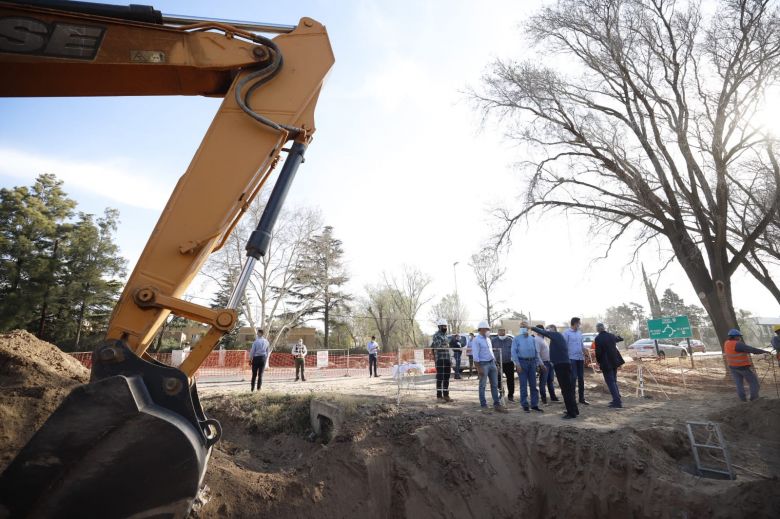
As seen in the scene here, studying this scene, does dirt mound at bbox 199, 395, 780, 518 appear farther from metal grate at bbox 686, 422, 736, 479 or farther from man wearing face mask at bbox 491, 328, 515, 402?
man wearing face mask at bbox 491, 328, 515, 402

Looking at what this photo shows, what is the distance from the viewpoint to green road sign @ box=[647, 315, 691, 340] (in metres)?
16.8

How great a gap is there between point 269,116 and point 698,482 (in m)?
7.05

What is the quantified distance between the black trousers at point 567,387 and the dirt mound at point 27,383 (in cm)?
821

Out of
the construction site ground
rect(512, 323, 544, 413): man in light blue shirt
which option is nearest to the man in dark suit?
the construction site ground

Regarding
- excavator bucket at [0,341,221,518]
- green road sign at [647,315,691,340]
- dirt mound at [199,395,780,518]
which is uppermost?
green road sign at [647,315,691,340]

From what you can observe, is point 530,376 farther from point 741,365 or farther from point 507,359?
point 741,365

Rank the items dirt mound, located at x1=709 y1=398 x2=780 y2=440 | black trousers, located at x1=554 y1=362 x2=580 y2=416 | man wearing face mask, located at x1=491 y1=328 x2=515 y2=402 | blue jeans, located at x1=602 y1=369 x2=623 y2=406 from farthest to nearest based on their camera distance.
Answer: man wearing face mask, located at x1=491 y1=328 x2=515 y2=402 → blue jeans, located at x1=602 y1=369 x2=623 y2=406 → black trousers, located at x1=554 y1=362 x2=580 y2=416 → dirt mound, located at x1=709 y1=398 x2=780 y2=440

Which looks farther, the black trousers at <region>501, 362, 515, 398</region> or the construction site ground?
the black trousers at <region>501, 362, 515, 398</region>

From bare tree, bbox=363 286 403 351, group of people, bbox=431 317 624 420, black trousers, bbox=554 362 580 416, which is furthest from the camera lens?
bare tree, bbox=363 286 403 351

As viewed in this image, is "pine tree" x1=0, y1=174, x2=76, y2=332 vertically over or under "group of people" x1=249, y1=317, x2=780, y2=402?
over

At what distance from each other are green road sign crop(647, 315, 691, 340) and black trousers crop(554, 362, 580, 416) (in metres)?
12.7

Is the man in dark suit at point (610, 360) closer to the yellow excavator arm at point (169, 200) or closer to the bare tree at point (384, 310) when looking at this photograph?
the yellow excavator arm at point (169, 200)

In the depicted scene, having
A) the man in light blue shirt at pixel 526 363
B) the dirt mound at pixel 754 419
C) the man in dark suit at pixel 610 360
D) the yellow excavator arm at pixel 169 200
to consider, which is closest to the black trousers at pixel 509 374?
the man in light blue shirt at pixel 526 363

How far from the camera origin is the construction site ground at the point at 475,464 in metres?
4.93
